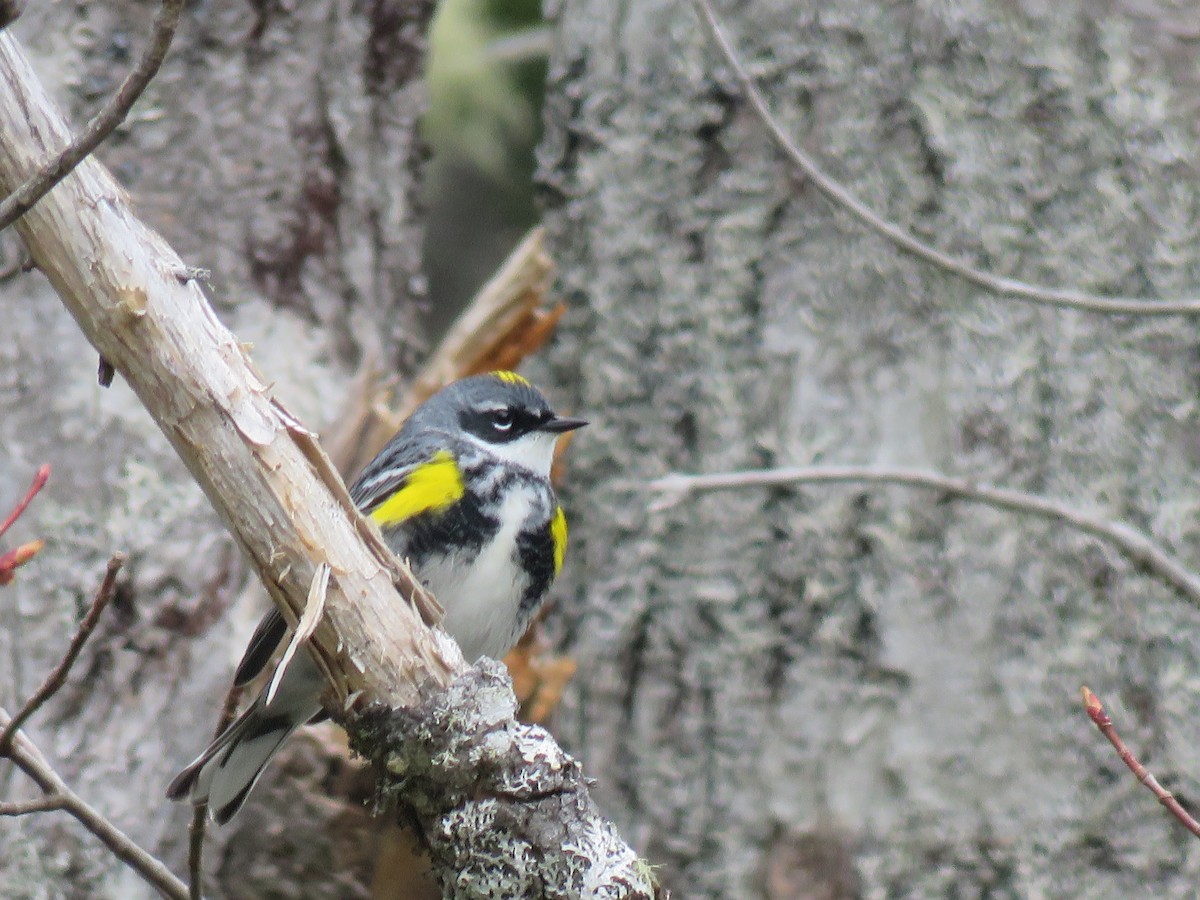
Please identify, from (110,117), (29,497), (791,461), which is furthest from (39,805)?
(791,461)

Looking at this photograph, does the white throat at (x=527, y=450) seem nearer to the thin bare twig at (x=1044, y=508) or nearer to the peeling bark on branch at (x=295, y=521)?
the thin bare twig at (x=1044, y=508)

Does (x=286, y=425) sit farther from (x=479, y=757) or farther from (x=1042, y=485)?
(x=1042, y=485)

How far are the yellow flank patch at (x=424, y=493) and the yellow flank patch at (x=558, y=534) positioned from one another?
26 centimetres

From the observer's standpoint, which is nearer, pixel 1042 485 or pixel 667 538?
pixel 1042 485

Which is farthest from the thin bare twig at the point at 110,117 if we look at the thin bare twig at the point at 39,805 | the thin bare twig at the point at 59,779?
the thin bare twig at the point at 39,805

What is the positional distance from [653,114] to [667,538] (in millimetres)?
1196

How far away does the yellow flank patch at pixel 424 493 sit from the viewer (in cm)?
347

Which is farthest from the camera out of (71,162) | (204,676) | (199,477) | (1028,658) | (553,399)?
(553,399)

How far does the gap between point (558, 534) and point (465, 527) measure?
29 cm

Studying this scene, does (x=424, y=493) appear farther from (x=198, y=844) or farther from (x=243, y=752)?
(x=198, y=844)

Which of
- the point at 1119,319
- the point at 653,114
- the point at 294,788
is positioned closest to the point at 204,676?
the point at 294,788

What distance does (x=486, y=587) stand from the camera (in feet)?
11.4

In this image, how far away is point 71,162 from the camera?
1.74m

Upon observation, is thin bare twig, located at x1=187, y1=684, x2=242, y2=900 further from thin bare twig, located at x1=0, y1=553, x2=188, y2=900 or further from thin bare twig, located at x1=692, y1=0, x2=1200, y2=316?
thin bare twig, located at x1=692, y1=0, x2=1200, y2=316
